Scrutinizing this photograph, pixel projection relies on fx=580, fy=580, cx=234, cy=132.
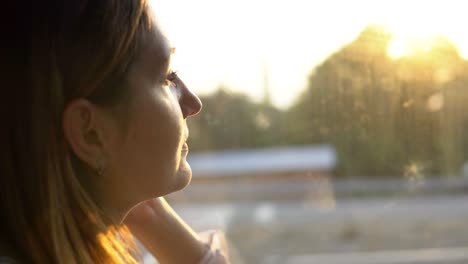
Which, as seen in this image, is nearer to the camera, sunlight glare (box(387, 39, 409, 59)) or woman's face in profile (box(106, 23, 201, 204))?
woman's face in profile (box(106, 23, 201, 204))

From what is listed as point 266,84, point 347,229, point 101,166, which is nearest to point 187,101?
point 101,166

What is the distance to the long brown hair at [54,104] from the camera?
0.71 metres

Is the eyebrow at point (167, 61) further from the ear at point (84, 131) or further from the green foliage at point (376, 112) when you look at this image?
the green foliage at point (376, 112)

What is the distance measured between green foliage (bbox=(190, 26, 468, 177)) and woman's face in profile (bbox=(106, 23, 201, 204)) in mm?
684

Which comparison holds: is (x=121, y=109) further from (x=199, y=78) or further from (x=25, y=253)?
(x=199, y=78)

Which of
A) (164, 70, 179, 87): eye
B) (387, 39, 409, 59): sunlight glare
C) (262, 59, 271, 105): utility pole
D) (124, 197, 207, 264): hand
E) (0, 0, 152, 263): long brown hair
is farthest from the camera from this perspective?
(262, 59, 271, 105): utility pole

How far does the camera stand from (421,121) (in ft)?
4.79

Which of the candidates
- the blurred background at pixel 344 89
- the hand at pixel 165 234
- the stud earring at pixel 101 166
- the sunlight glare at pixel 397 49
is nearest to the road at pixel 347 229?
the blurred background at pixel 344 89

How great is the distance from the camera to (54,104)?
0.71 meters

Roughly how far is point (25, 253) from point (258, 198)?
3.23 meters

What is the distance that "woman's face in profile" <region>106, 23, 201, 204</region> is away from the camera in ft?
2.50

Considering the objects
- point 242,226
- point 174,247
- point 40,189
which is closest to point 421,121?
point 174,247

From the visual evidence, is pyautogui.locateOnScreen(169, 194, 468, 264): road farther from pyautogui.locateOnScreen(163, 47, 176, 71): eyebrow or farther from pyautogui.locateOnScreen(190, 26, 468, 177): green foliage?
pyautogui.locateOnScreen(163, 47, 176, 71): eyebrow

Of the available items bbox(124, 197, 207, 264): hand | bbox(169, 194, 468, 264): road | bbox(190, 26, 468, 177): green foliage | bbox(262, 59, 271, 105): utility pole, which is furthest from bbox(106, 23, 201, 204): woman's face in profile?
bbox(169, 194, 468, 264): road
